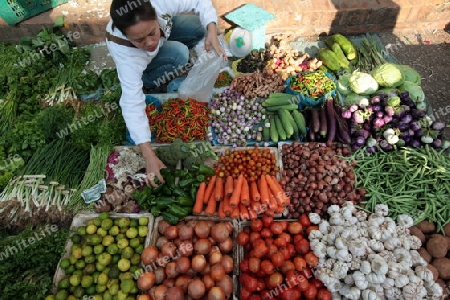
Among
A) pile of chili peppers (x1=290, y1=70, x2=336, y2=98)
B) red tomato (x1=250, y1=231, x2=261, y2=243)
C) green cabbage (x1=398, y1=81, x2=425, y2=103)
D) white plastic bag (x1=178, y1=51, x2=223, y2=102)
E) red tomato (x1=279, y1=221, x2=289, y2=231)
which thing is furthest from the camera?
white plastic bag (x1=178, y1=51, x2=223, y2=102)

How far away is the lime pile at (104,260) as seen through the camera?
262 centimetres

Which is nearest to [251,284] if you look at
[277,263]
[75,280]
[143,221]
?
[277,263]

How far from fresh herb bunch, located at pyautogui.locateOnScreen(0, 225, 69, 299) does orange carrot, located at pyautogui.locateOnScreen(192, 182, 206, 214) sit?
4.09 feet

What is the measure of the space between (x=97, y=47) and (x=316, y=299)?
492cm

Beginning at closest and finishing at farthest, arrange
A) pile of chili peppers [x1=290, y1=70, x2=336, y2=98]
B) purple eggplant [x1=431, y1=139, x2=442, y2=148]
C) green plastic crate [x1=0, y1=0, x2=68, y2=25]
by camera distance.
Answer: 1. purple eggplant [x1=431, y1=139, x2=442, y2=148]
2. pile of chili peppers [x1=290, y1=70, x2=336, y2=98]
3. green plastic crate [x1=0, y1=0, x2=68, y2=25]

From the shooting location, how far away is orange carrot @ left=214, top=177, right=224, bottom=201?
9.66ft

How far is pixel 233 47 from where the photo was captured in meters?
4.76

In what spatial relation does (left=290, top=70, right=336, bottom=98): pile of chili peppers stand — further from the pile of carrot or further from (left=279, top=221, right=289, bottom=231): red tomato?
(left=279, top=221, right=289, bottom=231): red tomato

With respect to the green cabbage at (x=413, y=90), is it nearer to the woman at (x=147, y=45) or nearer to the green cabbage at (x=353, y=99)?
the green cabbage at (x=353, y=99)

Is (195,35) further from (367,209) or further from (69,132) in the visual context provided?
(367,209)

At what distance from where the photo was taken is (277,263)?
99.6 inches

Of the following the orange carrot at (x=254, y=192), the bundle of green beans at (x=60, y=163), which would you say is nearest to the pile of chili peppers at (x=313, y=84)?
the orange carrot at (x=254, y=192)

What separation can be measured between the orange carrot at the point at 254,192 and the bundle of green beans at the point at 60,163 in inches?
74.2

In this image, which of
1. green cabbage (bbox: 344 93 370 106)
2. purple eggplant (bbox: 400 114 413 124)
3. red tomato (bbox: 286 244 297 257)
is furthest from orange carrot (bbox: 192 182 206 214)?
purple eggplant (bbox: 400 114 413 124)
